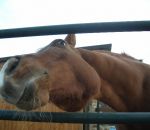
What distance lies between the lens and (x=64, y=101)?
238 centimetres

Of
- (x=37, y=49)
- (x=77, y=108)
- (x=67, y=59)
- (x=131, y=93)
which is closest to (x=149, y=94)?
(x=131, y=93)

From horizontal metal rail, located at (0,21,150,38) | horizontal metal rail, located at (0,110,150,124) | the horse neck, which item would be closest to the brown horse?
the horse neck

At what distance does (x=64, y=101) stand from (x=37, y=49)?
18.4 inches

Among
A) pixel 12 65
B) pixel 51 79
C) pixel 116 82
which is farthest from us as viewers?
pixel 116 82

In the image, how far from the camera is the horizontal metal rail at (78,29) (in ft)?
3.63

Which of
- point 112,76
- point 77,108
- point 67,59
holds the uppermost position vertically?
point 67,59

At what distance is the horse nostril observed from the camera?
1637 mm

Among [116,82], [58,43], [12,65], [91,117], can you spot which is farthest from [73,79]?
[91,117]

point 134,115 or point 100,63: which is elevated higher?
point 134,115

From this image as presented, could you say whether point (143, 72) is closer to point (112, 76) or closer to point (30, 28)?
point (112, 76)

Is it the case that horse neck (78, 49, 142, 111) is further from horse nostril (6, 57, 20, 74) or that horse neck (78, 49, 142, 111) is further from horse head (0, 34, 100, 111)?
horse nostril (6, 57, 20, 74)

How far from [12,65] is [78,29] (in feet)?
2.13

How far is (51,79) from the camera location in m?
2.07

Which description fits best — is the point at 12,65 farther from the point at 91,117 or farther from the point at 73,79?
the point at 73,79
